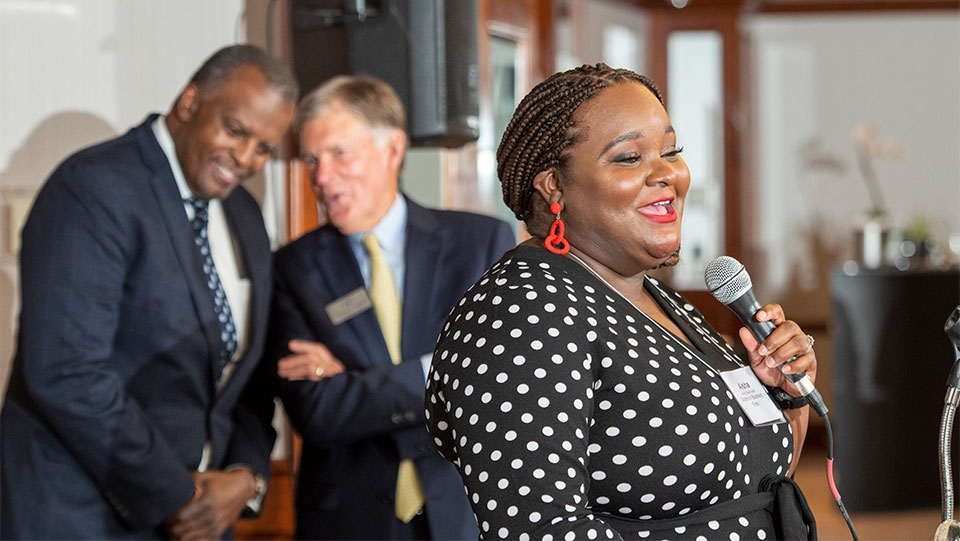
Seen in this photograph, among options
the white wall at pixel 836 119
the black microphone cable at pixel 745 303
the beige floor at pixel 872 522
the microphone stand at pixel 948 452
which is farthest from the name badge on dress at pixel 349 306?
the white wall at pixel 836 119

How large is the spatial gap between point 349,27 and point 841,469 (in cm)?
387

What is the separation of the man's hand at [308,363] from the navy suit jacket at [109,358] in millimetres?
147

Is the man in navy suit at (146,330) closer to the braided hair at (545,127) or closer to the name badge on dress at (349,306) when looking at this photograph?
the name badge on dress at (349,306)

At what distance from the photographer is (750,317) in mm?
1400

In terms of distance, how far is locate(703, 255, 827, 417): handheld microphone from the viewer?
1373mm

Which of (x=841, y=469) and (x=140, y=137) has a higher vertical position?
(x=140, y=137)

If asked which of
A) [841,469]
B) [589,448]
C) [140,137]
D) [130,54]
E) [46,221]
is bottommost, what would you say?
[841,469]

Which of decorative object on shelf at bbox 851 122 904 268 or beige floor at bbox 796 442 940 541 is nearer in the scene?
beige floor at bbox 796 442 940 541

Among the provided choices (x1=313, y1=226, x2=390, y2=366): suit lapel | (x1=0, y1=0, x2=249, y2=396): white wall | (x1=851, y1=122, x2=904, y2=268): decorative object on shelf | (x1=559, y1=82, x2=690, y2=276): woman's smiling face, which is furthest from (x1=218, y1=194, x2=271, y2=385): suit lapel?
(x1=851, y1=122, x2=904, y2=268): decorative object on shelf

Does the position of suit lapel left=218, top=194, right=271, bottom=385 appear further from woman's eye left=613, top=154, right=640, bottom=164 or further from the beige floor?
the beige floor

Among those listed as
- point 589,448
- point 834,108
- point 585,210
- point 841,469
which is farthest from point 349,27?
point 834,108

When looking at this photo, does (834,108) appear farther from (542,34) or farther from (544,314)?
(544,314)

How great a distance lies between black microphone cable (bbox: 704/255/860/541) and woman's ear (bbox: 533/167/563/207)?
264 mm

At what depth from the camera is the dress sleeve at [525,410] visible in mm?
1121
